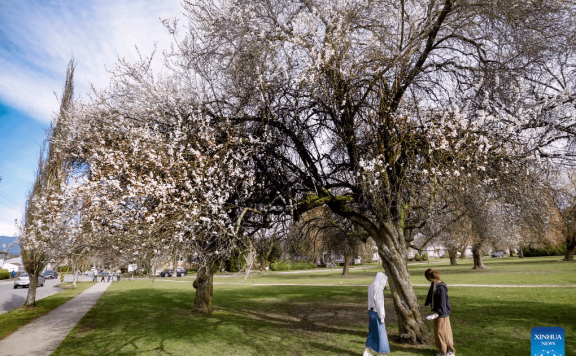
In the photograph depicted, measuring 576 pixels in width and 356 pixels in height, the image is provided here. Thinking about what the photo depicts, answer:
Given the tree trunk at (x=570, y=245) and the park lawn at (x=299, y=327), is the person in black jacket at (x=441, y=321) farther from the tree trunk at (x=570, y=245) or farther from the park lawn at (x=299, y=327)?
the tree trunk at (x=570, y=245)

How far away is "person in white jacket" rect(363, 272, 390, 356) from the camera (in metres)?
6.86

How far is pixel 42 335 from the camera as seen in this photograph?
34.8 ft

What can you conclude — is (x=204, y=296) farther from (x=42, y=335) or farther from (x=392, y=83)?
(x=392, y=83)

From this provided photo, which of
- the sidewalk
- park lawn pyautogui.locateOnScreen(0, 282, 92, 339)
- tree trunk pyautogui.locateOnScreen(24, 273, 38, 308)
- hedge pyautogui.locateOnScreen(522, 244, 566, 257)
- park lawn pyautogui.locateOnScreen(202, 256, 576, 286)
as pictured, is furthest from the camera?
hedge pyautogui.locateOnScreen(522, 244, 566, 257)

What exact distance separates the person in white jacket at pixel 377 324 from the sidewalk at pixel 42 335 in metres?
7.41

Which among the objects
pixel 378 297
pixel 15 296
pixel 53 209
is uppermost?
pixel 53 209

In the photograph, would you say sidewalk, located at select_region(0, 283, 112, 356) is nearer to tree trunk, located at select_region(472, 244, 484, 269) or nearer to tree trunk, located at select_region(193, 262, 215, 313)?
tree trunk, located at select_region(193, 262, 215, 313)

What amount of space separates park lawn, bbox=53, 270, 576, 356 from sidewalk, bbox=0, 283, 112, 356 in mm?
393

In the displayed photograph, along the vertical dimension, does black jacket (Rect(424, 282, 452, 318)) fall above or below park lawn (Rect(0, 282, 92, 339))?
above

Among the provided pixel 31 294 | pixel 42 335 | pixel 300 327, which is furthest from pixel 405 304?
pixel 31 294

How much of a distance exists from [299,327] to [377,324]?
4.27 meters

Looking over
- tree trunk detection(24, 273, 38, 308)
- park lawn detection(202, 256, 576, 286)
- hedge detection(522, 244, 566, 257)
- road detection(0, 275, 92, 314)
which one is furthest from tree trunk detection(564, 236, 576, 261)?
road detection(0, 275, 92, 314)

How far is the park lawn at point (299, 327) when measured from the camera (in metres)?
8.05

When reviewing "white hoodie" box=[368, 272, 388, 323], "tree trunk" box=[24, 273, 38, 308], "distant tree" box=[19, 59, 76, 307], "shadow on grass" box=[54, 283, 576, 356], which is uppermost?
"distant tree" box=[19, 59, 76, 307]
